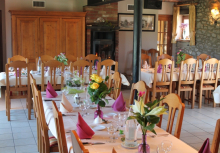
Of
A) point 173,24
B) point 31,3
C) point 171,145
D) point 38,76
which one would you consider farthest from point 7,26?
point 171,145

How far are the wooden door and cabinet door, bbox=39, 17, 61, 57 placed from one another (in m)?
4.24

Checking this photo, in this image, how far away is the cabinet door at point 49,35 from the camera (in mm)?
7967

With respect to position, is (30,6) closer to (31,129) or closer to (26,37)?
(26,37)

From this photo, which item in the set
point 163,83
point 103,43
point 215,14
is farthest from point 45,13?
point 215,14

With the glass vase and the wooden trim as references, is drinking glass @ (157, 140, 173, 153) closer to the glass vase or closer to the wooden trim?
the glass vase

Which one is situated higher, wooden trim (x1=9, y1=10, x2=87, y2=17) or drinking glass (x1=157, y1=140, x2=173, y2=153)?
wooden trim (x1=9, y1=10, x2=87, y2=17)

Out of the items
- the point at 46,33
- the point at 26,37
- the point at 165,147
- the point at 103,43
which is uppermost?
the point at 46,33

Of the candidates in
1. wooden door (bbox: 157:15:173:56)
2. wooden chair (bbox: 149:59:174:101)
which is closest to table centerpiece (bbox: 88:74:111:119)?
wooden chair (bbox: 149:59:174:101)

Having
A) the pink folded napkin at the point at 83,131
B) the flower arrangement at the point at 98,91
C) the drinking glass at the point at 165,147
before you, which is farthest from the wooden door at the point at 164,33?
the drinking glass at the point at 165,147

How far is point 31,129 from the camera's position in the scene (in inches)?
182

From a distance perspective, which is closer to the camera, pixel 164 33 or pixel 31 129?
pixel 31 129

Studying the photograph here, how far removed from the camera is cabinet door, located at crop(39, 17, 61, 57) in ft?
26.1

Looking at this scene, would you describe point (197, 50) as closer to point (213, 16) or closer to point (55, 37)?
point (213, 16)

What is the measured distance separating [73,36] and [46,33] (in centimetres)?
78
